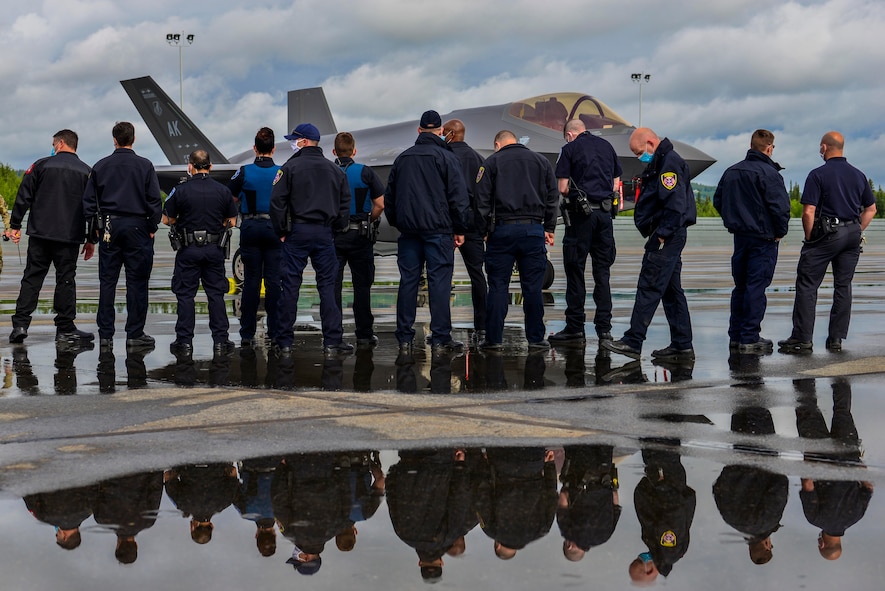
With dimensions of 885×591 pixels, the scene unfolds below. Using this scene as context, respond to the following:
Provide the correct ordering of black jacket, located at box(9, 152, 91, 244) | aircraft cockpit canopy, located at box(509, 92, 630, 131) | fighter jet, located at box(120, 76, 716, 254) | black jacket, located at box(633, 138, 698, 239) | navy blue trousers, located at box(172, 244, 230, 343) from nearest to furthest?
black jacket, located at box(633, 138, 698, 239) → navy blue trousers, located at box(172, 244, 230, 343) → black jacket, located at box(9, 152, 91, 244) → fighter jet, located at box(120, 76, 716, 254) → aircraft cockpit canopy, located at box(509, 92, 630, 131)

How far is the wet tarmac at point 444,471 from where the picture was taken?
3547 mm

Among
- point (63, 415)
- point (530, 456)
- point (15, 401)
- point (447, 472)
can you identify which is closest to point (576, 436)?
point (530, 456)

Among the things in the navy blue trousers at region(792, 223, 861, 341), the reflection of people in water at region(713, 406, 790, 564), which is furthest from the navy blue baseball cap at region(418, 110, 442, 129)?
the reflection of people in water at region(713, 406, 790, 564)

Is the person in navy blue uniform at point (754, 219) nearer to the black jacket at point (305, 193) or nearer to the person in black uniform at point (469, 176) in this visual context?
the person in black uniform at point (469, 176)

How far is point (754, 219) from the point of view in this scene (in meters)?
9.39

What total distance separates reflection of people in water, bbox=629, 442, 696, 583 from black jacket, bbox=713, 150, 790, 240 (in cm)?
475

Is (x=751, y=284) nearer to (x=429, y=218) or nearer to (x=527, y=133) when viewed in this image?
(x=429, y=218)

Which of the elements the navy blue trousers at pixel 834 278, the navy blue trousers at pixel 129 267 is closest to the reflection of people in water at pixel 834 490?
the navy blue trousers at pixel 834 278

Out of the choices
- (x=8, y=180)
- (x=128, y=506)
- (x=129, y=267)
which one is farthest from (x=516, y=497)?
(x=8, y=180)

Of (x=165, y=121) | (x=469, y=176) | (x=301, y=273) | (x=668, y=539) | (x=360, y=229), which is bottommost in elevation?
(x=668, y=539)

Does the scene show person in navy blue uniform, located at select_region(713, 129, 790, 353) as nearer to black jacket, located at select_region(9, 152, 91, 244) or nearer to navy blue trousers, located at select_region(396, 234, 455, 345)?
navy blue trousers, located at select_region(396, 234, 455, 345)

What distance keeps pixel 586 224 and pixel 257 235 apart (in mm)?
3256

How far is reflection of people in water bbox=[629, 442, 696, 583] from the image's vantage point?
3541 mm

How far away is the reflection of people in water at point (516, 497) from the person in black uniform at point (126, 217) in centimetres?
581
